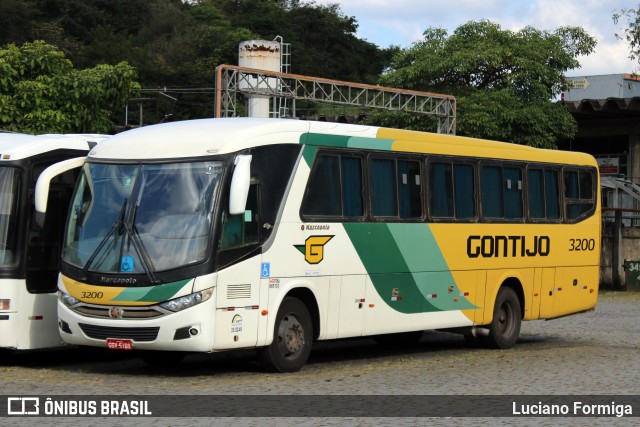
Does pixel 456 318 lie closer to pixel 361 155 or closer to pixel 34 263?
pixel 361 155

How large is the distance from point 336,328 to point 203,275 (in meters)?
2.68

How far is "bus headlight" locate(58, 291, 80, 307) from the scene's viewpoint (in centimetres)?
1459

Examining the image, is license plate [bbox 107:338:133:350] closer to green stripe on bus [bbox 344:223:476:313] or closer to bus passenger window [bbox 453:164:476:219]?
green stripe on bus [bbox 344:223:476:313]

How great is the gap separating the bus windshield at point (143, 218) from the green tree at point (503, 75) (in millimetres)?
32497

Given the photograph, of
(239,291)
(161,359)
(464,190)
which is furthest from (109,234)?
(464,190)

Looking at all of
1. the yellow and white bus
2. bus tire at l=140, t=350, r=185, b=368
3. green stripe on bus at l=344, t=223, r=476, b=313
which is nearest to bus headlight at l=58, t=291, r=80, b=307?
the yellow and white bus

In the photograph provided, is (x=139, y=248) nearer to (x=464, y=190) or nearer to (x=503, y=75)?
(x=464, y=190)

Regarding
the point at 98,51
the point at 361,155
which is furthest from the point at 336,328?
the point at 98,51

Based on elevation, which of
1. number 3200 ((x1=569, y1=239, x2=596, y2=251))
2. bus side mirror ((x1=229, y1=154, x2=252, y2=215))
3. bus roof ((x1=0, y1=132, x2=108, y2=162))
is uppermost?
bus roof ((x1=0, y1=132, x2=108, y2=162))

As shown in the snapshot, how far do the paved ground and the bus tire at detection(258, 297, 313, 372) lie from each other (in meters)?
0.22

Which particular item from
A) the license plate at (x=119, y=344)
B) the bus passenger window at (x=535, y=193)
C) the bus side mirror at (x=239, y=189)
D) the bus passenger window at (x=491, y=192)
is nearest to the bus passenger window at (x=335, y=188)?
the bus side mirror at (x=239, y=189)

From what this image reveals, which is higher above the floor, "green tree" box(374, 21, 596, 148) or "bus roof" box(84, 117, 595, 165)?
"green tree" box(374, 21, 596, 148)

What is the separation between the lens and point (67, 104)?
2784 centimetres

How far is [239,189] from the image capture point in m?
13.9
